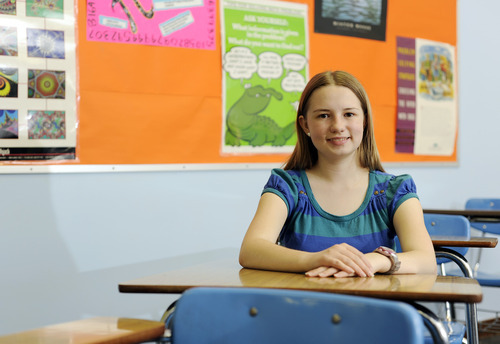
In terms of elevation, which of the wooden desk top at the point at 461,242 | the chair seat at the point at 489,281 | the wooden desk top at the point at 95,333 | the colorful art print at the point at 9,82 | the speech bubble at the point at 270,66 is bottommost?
the chair seat at the point at 489,281

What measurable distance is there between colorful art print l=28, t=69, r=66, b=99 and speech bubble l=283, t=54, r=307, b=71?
3.59 feet

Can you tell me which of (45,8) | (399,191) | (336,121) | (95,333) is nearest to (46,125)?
(45,8)

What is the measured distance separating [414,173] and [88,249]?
2045 mm

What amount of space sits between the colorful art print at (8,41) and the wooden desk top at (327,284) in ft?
4.16

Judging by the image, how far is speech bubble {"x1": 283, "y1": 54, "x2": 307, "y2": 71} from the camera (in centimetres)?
309

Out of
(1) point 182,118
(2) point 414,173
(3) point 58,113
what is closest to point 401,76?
(2) point 414,173

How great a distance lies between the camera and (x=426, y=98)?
12.4ft

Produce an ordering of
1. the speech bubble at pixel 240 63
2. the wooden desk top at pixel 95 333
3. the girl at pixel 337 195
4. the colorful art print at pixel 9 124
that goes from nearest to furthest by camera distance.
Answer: the wooden desk top at pixel 95 333
the girl at pixel 337 195
the colorful art print at pixel 9 124
the speech bubble at pixel 240 63

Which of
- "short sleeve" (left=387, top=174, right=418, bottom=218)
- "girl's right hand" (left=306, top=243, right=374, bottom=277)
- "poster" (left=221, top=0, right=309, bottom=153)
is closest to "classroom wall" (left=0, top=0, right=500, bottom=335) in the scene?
"poster" (left=221, top=0, right=309, bottom=153)

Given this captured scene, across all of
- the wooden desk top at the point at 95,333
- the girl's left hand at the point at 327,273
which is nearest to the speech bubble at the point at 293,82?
the girl's left hand at the point at 327,273

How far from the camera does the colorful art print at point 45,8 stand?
2.37m

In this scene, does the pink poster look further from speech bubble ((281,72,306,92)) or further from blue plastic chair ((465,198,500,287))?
blue plastic chair ((465,198,500,287))

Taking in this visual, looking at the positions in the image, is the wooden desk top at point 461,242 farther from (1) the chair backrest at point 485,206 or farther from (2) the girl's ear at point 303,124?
(1) the chair backrest at point 485,206

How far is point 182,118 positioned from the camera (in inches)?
109
